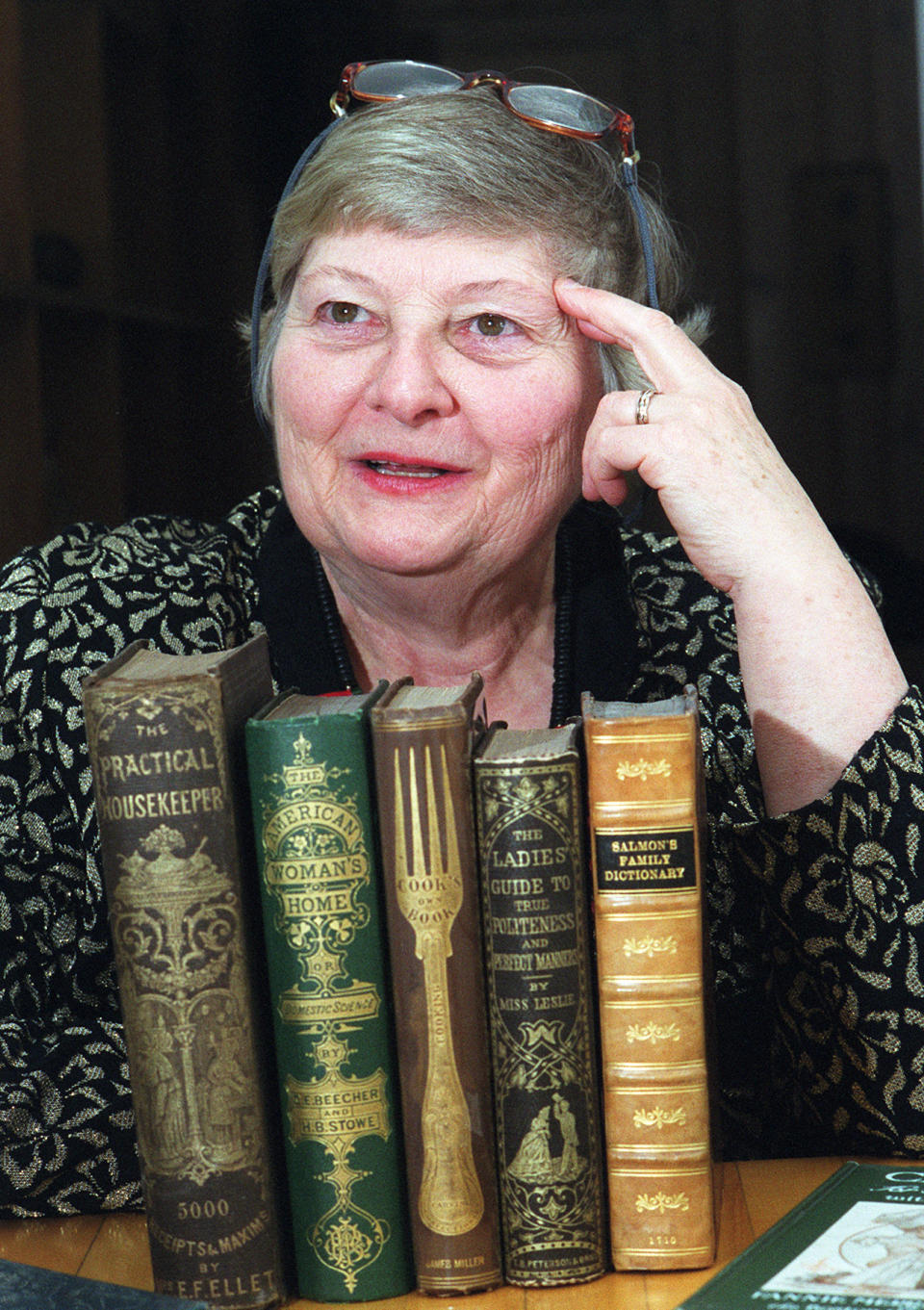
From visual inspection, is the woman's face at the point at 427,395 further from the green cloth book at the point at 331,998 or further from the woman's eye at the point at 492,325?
the green cloth book at the point at 331,998

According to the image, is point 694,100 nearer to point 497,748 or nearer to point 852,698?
point 852,698

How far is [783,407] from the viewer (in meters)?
1.96

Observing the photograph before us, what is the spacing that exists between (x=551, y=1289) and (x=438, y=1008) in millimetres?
192

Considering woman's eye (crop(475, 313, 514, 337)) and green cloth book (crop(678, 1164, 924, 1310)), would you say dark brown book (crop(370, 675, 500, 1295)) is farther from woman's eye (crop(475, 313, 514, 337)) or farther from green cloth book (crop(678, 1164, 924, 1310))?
woman's eye (crop(475, 313, 514, 337))

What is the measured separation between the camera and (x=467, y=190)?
4.39 feet

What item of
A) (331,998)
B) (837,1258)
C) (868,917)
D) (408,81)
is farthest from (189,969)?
(408,81)

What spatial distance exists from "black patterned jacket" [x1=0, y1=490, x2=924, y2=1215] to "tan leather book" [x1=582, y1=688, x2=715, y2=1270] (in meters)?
0.28

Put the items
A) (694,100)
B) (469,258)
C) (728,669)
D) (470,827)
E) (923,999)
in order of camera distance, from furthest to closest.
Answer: (694,100) < (728,669) < (469,258) < (923,999) < (470,827)

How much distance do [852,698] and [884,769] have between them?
6cm

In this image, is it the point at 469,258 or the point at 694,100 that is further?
the point at 694,100

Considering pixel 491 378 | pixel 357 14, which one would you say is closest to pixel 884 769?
pixel 491 378

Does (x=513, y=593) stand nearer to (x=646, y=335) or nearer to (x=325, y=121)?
(x=646, y=335)

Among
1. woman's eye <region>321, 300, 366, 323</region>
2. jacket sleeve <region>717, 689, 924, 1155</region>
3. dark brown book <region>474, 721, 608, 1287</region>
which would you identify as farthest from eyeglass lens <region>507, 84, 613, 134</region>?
dark brown book <region>474, 721, 608, 1287</region>

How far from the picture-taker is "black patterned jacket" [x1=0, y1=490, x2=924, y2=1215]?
110 cm
